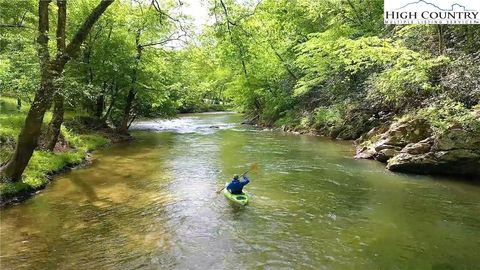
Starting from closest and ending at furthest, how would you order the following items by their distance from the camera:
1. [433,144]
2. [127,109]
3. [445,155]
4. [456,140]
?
[456,140] → [445,155] → [433,144] → [127,109]

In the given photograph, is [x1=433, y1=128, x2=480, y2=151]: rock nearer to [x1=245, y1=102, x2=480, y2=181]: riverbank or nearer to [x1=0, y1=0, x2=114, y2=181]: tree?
[x1=245, y1=102, x2=480, y2=181]: riverbank

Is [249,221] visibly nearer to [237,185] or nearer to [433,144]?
[237,185]

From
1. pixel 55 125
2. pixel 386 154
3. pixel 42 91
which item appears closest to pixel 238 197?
pixel 42 91

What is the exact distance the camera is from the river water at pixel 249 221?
759 cm

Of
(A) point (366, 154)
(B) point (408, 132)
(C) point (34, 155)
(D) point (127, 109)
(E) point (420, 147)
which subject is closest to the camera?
(C) point (34, 155)

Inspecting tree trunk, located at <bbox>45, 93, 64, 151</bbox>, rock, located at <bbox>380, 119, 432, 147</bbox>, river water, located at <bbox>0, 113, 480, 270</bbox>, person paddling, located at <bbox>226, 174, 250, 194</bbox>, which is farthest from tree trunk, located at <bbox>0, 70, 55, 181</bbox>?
rock, located at <bbox>380, 119, 432, 147</bbox>

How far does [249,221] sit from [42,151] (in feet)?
31.4

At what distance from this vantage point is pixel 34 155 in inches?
560

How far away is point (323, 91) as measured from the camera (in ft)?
102

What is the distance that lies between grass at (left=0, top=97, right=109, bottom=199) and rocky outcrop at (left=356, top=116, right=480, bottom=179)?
41.4 ft

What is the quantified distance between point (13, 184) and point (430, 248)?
11.0 m

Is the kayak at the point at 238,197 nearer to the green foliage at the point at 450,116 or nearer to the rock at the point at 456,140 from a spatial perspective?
the rock at the point at 456,140

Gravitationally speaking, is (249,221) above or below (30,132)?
below

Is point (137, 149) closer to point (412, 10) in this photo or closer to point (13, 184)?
point (13, 184)
